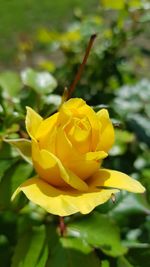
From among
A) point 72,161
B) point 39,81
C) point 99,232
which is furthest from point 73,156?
point 39,81

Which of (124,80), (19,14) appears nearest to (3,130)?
(124,80)

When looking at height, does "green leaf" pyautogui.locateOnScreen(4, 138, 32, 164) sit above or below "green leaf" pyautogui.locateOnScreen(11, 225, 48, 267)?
above

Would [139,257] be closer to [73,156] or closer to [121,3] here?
[73,156]

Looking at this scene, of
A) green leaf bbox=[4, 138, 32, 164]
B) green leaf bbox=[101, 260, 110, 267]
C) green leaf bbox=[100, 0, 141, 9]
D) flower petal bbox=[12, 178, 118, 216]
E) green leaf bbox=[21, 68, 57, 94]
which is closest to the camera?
flower petal bbox=[12, 178, 118, 216]

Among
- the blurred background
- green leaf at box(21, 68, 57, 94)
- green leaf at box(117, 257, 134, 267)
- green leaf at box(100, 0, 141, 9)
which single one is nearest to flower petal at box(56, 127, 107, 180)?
the blurred background

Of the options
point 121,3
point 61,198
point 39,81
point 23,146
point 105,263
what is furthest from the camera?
point 121,3

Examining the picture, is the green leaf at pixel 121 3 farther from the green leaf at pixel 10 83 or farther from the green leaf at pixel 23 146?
the green leaf at pixel 23 146

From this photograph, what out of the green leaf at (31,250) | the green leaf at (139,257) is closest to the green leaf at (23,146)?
the green leaf at (31,250)

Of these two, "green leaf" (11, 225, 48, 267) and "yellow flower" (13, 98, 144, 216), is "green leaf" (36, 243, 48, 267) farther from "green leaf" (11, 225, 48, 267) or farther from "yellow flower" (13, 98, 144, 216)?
"yellow flower" (13, 98, 144, 216)

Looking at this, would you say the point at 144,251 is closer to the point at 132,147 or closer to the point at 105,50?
the point at 132,147
